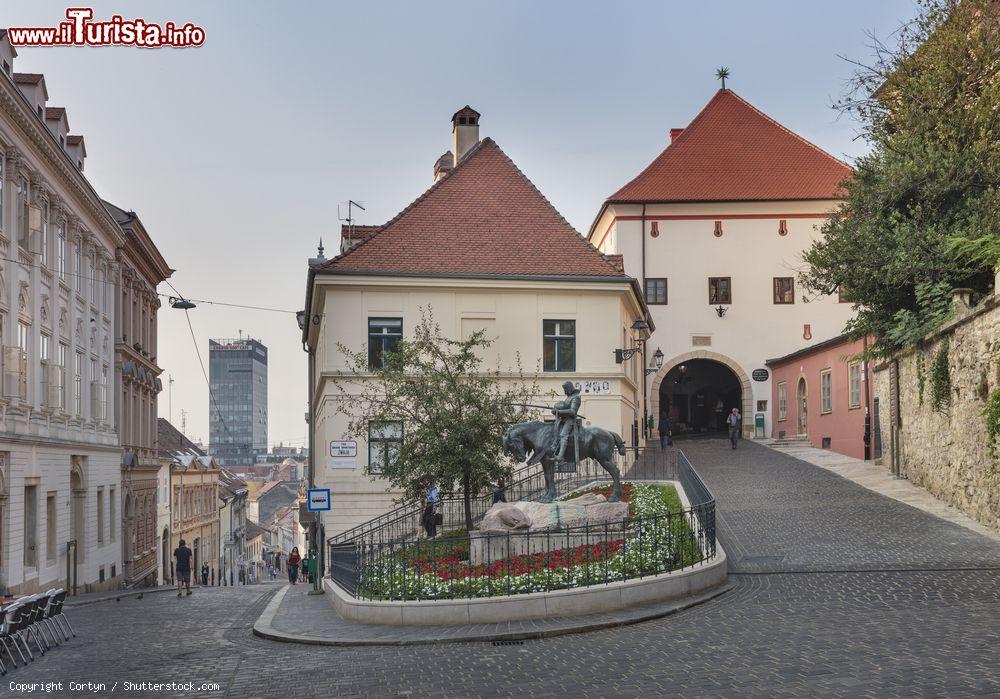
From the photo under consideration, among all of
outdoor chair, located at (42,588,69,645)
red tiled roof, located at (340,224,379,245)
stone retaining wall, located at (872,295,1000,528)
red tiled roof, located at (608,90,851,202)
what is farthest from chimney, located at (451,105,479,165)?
outdoor chair, located at (42,588,69,645)

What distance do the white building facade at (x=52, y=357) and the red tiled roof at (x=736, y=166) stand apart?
23063mm

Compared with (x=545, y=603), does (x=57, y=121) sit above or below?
above

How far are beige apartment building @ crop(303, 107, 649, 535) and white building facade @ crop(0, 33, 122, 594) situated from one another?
24.2 ft

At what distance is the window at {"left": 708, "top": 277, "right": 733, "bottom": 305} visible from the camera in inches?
2037

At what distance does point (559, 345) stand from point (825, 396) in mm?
11666

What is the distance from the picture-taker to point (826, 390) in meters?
42.0

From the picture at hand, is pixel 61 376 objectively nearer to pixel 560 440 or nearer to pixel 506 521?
pixel 506 521

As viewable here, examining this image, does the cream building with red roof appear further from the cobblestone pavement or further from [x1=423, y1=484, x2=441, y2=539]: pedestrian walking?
the cobblestone pavement

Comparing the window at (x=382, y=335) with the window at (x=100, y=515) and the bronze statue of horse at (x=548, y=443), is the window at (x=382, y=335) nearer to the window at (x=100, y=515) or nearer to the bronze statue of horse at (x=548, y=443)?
the window at (x=100, y=515)

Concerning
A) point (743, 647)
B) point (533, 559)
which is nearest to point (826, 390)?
point (533, 559)

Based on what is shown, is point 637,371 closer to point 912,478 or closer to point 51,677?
point 912,478

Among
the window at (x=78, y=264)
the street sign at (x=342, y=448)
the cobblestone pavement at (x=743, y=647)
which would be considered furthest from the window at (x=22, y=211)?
the cobblestone pavement at (x=743, y=647)

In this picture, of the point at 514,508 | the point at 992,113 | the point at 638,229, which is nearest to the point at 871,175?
the point at 992,113

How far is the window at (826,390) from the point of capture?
136ft
